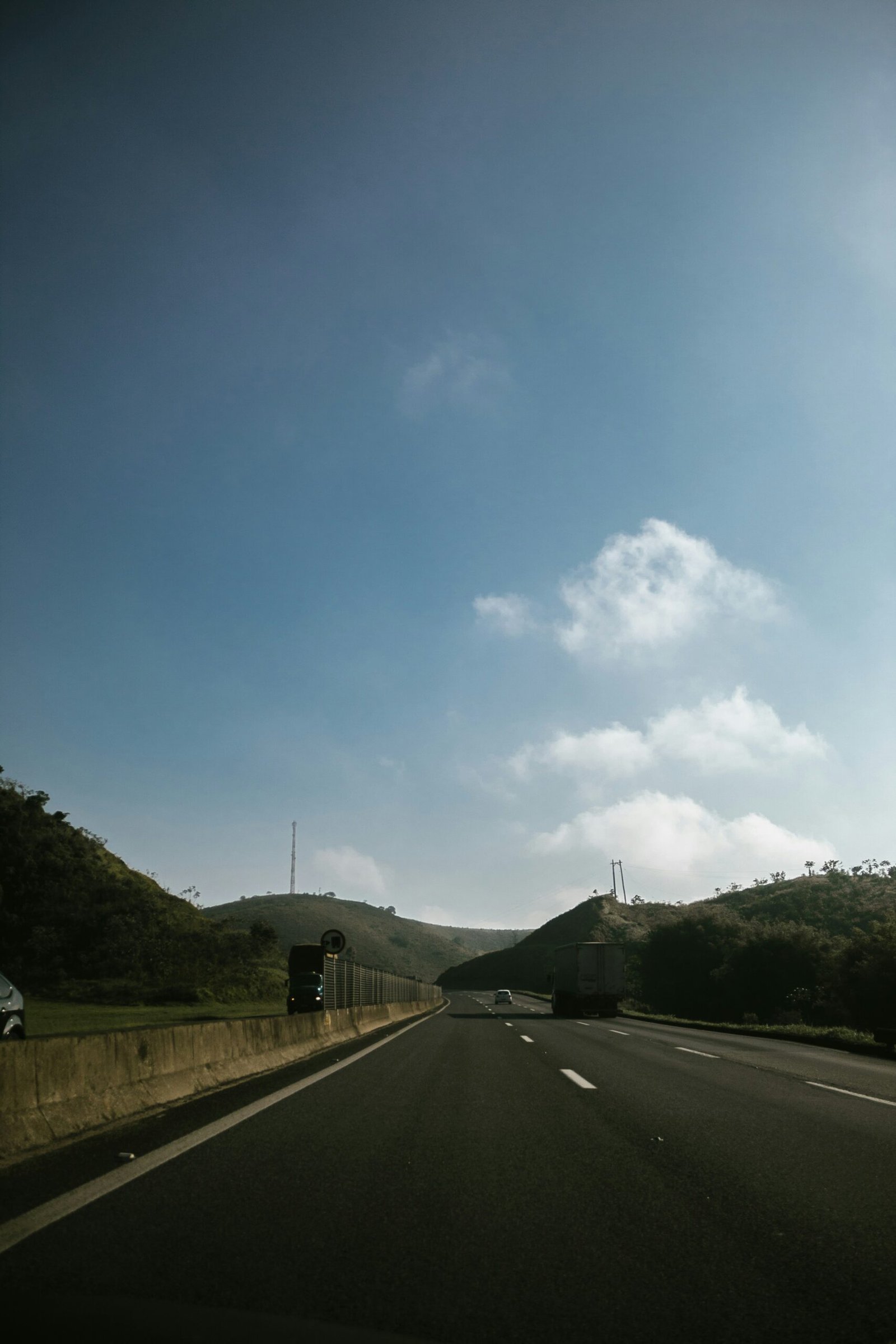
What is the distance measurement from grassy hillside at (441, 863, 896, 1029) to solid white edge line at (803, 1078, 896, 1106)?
3741 cm

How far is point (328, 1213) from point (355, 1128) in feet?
10.1

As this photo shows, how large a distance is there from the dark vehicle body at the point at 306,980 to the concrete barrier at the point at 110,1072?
80.7ft

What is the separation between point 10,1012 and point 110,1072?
16.2ft

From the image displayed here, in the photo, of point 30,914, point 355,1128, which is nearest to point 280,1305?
point 355,1128

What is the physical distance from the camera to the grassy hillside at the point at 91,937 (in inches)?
2245

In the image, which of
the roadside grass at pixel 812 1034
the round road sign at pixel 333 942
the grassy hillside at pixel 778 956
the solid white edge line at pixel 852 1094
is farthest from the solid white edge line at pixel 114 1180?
the grassy hillside at pixel 778 956

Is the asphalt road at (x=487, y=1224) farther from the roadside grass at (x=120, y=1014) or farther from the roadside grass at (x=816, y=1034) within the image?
the roadside grass at (x=120, y=1014)

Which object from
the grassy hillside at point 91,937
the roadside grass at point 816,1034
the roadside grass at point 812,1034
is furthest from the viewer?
the grassy hillside at point 91,937

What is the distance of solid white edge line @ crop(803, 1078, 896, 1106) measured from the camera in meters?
10.8

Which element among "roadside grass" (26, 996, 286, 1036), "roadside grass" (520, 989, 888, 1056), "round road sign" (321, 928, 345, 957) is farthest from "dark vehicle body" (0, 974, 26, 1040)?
"round road sign" (321, 928, 345, 957)

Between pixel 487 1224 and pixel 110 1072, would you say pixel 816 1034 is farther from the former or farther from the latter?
pixel 487 1224

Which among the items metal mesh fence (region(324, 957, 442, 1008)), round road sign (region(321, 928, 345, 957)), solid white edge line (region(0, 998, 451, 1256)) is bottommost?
metal mesh fence (region(324, 957, 442, 1008))

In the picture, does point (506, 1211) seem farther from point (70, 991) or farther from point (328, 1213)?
point (70, 991)

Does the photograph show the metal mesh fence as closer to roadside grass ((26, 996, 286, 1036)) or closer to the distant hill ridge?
roadside grass ((26, 996, 286, 1036))
